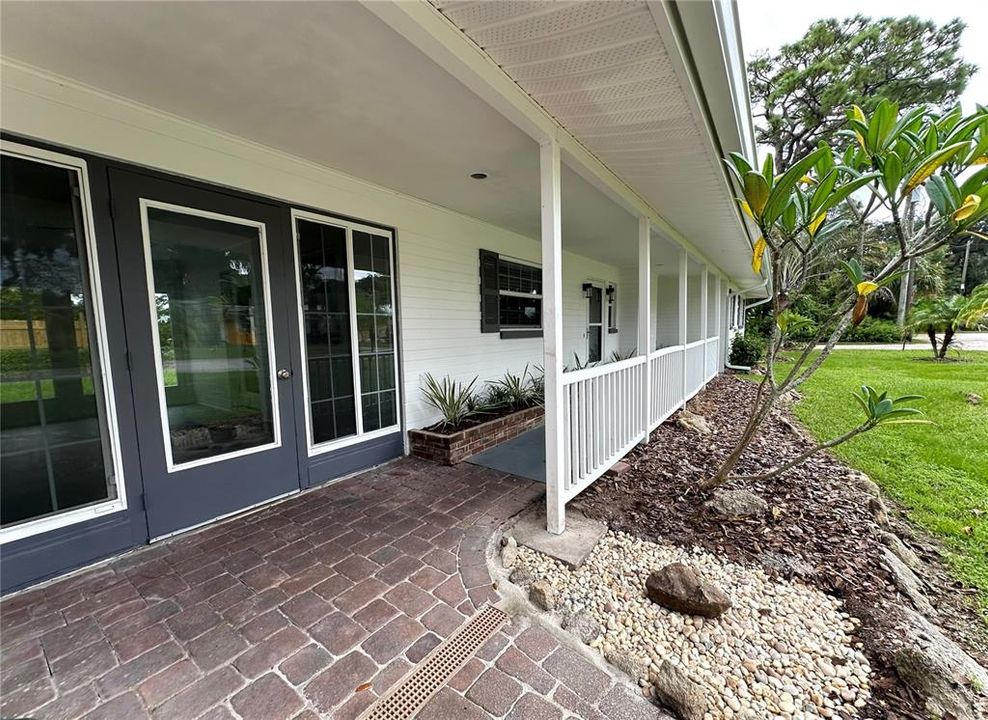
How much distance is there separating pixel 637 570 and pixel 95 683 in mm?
2480

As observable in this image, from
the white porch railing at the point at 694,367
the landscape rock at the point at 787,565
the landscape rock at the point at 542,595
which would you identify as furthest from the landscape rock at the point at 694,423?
the landscape rock at the point at 542,595

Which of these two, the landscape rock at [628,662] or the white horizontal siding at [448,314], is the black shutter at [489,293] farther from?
the landscape rock at [628,662]

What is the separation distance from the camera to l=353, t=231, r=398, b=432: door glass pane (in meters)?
3.65

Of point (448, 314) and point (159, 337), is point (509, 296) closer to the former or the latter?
point (448, 314)

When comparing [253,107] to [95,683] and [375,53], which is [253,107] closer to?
[375,53]

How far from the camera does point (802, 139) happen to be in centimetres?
1451

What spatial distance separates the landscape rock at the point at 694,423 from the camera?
5016 millimetres

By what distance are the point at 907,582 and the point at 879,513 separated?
32.1 inches

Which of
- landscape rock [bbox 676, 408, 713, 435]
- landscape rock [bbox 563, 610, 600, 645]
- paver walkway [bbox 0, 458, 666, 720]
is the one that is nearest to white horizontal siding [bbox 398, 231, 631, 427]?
paver walkway [bbox 0, 458, 666, 720]

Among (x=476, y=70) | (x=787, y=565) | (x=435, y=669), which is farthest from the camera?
(x=787, y=565)

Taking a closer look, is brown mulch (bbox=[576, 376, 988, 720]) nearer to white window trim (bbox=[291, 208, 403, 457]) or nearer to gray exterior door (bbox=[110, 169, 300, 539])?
white window trim (bbox=[291, 208, 403, 457])

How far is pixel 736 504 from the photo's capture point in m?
2.87

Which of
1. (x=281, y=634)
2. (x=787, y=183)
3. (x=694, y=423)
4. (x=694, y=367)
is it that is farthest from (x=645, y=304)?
(x=281, y=634)

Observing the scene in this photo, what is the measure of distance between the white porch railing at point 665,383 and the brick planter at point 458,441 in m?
1.66
